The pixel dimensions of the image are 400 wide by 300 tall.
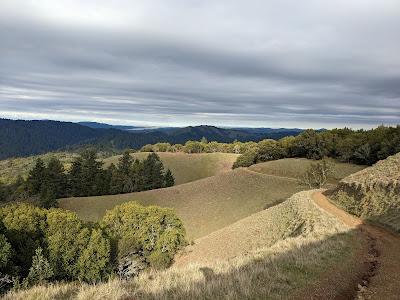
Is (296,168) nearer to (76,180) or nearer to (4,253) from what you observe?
(76,180)

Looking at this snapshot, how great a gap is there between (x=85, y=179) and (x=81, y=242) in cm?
7967

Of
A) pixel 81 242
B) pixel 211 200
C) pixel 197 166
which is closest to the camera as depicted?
pixel 81 242

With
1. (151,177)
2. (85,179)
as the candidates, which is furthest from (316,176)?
(85,179)

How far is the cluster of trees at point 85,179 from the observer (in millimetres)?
116438

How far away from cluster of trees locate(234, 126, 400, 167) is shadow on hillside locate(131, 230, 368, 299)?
3713 inches

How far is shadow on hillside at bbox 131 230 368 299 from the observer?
10883mm

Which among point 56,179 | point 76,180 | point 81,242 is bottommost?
point 76,180

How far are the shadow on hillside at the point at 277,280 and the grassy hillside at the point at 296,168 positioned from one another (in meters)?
76.6

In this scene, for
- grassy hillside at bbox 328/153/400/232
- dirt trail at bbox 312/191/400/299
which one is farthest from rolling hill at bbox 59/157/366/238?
dirt trail at bbox 312/191/400/299

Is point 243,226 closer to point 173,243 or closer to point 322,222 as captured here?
point 173,243

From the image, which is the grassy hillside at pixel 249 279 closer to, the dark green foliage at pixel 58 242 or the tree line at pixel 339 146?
the dark green foliage at pixel 58 242

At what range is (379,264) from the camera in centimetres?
1973

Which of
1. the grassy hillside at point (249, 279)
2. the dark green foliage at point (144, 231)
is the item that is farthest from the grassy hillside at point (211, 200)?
A: the grassy hillside at point (249, 279)

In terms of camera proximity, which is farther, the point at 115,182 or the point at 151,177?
the point at 151,177
